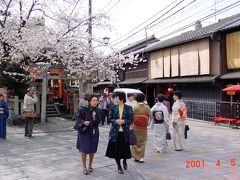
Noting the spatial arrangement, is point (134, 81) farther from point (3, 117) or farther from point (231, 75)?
point (3, 117)

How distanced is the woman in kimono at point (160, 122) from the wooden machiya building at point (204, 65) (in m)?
8.96

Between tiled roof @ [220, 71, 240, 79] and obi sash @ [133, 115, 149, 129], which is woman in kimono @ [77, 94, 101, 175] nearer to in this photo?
obi sash @ [133, 115, 149, 129]

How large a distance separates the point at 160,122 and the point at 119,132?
2642 mm

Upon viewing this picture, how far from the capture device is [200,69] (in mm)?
21000

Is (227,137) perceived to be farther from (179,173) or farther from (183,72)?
(183,72)

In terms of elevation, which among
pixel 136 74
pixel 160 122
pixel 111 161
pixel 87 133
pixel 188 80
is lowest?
pixel 111 161

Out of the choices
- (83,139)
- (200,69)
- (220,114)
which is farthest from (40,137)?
(200,69)

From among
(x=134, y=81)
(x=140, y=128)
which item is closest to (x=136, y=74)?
(x=134, y=81)

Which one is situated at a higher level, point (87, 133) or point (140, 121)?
point (140, 121)

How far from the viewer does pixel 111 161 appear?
28.2ft

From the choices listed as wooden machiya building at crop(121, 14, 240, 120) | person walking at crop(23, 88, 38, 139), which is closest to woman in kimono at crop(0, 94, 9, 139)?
person walking at crop(23, 88, 38, 139)

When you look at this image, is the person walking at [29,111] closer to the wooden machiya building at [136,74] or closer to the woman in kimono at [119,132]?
the woman in kimono at [119,132]

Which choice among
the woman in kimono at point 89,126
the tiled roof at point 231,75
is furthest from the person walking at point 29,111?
the tiled roof at point 231,75
